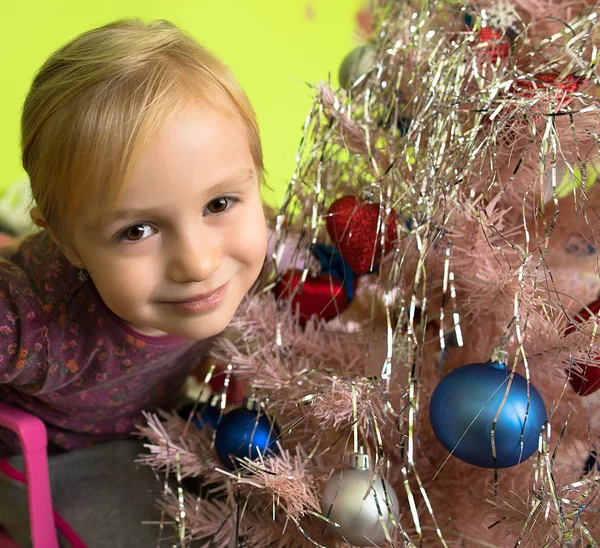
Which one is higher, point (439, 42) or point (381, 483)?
point (439, 42)

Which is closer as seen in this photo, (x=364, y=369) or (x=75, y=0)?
(x=364, y=369)

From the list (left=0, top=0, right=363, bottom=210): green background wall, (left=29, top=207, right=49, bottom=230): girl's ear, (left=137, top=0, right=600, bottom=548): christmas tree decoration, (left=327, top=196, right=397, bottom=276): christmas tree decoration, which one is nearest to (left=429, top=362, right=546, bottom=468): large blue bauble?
(left=137, top=0, right=600, bottom=548): christmas tree decoration

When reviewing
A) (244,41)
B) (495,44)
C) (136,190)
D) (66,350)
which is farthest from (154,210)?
(244,41)

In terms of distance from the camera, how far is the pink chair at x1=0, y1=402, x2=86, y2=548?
0.67 m

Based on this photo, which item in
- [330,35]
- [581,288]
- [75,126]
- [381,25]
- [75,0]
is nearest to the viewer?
[75,126]

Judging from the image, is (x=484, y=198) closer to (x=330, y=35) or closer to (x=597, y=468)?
(x=597, y=468)

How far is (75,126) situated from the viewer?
20.1 inches

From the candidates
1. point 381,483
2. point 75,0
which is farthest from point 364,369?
point 75,0

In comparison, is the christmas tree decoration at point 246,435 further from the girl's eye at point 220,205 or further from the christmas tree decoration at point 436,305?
the girl's eye at point 220,205

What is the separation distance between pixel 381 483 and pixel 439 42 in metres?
0.42

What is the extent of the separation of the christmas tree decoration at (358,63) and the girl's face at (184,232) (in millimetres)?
214

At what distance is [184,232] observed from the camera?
1.72ft

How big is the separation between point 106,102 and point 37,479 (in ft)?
1.33

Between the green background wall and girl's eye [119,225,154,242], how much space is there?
0.84 m
